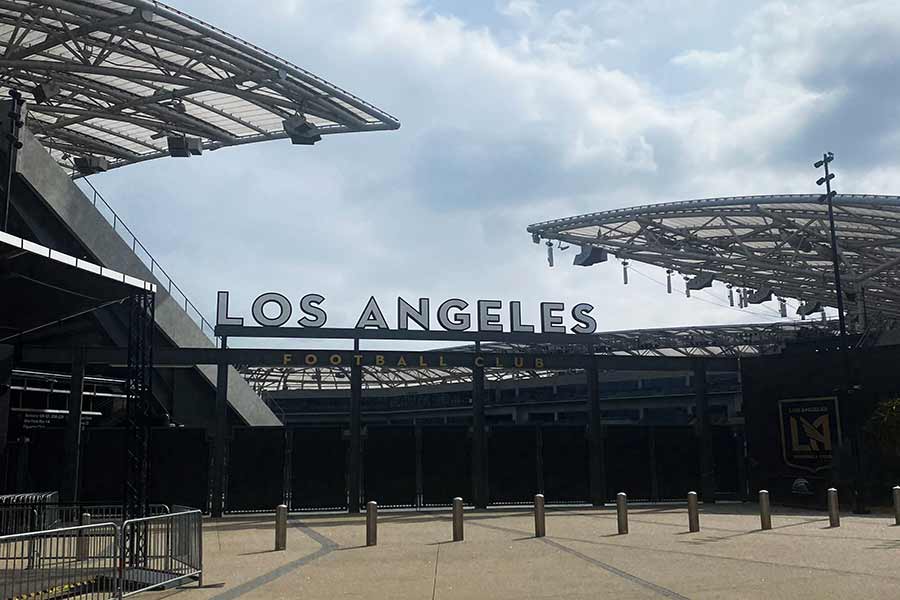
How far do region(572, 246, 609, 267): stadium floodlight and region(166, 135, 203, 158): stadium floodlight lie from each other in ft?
83.8

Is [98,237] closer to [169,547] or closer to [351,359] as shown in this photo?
[351,359]

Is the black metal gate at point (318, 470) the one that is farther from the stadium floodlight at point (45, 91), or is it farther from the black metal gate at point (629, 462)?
the stadium floodlight at point (45, 91)

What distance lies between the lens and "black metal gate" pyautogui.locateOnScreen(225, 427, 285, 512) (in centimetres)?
2681

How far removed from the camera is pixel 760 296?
5981 centimetres

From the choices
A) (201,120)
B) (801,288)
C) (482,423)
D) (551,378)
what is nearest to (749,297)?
(801,288)

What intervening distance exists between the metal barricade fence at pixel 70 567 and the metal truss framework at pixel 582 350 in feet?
136

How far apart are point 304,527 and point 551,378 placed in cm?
5554

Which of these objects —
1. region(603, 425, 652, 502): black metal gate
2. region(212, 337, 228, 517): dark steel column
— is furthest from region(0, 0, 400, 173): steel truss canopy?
region(603, 425, 652, 502): black metal gate

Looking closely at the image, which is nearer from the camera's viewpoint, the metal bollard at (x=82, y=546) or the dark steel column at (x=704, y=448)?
the metal bollard at (x=82, y=546)

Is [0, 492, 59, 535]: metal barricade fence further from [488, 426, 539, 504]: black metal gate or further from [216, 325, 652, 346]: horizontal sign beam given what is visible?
[488, 426, 539, 504]: black metal gate

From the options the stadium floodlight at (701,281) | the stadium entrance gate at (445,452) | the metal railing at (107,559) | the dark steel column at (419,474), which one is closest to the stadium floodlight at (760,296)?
the stadium floodlight at (701,281)

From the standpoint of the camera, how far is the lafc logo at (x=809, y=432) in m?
28.0

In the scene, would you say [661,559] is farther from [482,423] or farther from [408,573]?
[482,423]

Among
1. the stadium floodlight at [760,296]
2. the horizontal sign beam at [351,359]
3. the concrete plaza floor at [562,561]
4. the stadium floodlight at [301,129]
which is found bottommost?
the concrete plaza floor at [562,561]
